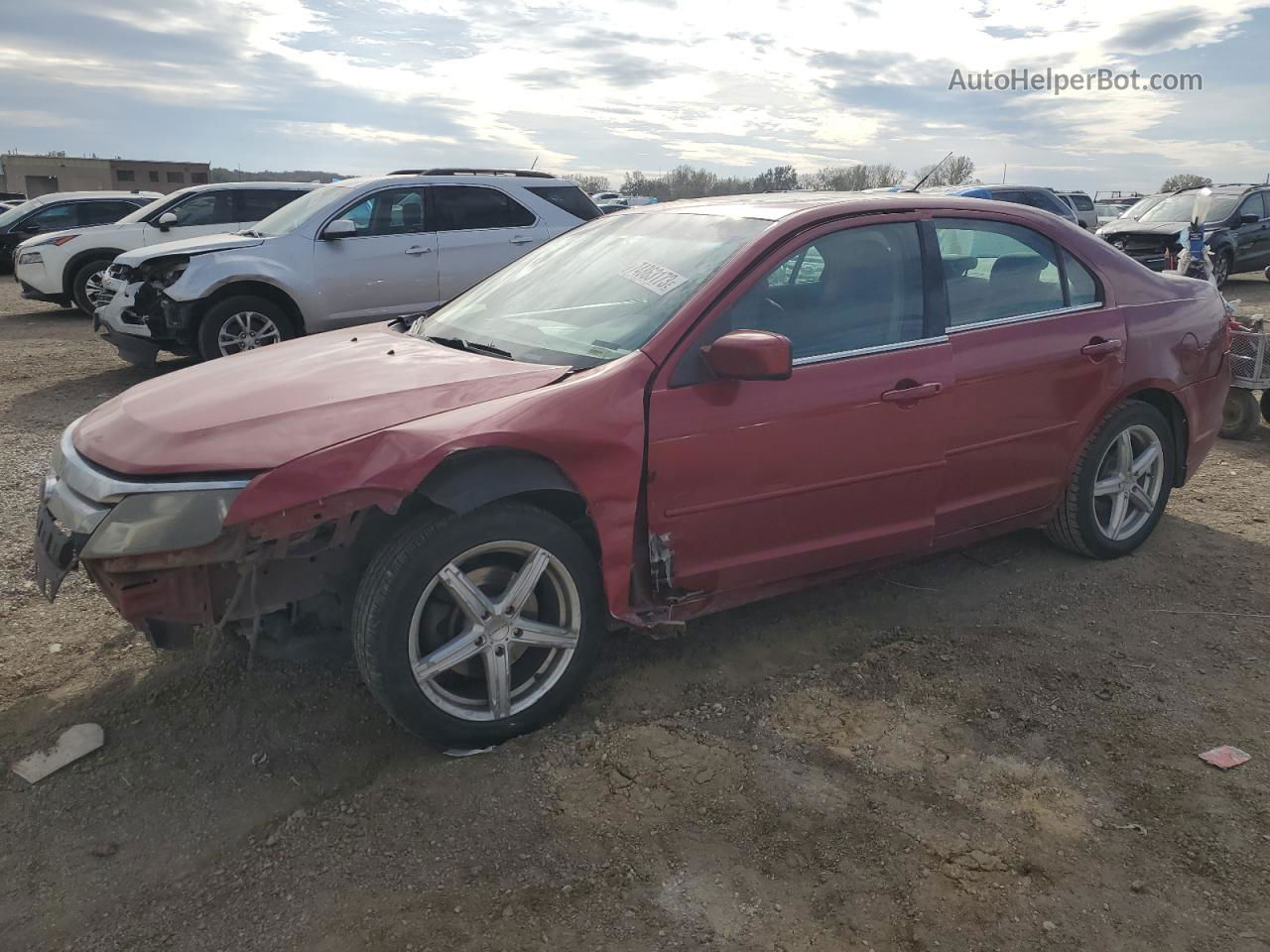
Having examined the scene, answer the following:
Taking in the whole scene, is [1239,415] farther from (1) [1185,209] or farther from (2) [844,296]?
(1) [1185,209]

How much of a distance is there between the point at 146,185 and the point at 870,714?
6883cm

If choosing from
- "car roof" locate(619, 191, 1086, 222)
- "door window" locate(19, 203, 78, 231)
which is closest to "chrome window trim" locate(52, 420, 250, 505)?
"car roof" locate(619, 191, 1086, 222)

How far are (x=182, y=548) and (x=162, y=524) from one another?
91 millimetres

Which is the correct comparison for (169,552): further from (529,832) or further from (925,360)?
(925,360)

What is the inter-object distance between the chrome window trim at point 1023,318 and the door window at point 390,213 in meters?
6.36

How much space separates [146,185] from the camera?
6084 centimetres

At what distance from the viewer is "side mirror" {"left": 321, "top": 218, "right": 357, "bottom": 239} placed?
8469 mm

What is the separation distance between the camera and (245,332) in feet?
27.1

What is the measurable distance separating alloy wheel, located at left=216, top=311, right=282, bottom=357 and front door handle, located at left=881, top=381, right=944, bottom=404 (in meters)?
6.33

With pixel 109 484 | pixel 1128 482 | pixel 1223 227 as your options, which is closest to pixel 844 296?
pixel 1128 482

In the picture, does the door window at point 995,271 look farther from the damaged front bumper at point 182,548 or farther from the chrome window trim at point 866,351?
the damaged front bumper at point 182,548

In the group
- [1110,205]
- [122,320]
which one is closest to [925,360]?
[122,320]

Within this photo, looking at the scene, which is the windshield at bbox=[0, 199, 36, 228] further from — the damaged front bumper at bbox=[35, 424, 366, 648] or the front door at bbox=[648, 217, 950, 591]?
the front door at bbox=[648, 217, 950, 591]

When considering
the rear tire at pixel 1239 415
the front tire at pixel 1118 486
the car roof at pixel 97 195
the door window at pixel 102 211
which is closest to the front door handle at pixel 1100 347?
the front tire at pixel 1118 486
